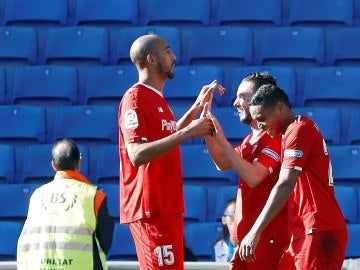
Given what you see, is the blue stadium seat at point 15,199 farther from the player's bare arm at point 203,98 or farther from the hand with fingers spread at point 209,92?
the hand with fingers spread at point 209,92

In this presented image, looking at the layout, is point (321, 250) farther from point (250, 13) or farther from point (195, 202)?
point (250, 13)

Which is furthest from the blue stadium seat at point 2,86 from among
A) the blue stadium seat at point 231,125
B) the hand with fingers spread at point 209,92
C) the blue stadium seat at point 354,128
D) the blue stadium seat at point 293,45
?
the hand with fingers spread at point 209,92

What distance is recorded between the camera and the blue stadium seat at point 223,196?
9.89m

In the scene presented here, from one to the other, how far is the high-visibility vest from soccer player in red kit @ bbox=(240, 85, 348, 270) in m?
0.84

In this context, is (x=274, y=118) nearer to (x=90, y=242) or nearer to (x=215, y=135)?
(x=215, y=135)

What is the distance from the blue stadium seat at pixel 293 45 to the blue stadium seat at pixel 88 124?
161 centimetres

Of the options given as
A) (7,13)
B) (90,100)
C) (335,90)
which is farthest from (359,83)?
(7,13)

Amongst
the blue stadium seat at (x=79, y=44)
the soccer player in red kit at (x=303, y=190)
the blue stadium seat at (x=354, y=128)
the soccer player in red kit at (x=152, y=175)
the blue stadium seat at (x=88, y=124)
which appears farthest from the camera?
the blue stadium seat at (x=79, y=44)

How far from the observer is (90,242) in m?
6.39

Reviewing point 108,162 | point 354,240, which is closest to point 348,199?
point 354,240

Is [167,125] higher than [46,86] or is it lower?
lower

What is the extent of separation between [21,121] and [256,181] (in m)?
4.39

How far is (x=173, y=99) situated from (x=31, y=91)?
133 centimetres

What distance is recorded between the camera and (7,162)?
1044 centimetres
